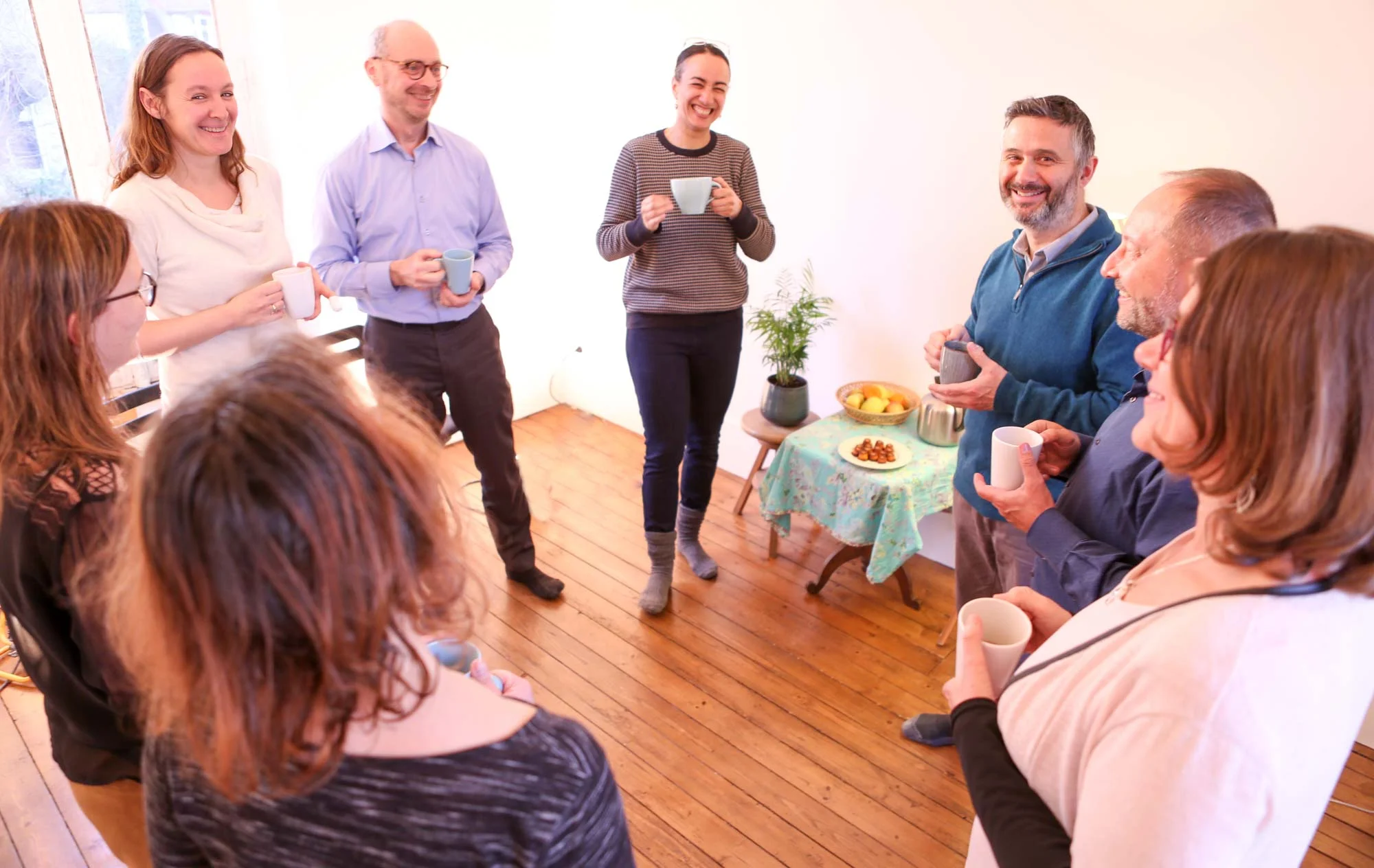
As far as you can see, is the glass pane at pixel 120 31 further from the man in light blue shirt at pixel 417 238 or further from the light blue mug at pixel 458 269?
the light blue mug at pixel 458 269

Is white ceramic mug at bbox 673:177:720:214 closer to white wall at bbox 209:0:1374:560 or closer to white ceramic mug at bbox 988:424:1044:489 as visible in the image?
white wall at bbox 209:0:1374:560

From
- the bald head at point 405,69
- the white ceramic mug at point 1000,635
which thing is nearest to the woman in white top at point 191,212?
the bald head at point 405,69

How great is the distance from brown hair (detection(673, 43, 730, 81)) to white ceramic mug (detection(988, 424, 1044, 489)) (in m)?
1.43

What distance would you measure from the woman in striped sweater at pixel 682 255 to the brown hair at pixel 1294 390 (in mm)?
1785

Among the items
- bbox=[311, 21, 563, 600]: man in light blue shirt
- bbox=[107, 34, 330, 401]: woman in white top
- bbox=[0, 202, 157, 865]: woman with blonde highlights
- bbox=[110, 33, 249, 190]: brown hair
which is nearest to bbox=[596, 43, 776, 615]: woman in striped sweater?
bbox=[311, 21, 563, 600]: man in light blue shirt

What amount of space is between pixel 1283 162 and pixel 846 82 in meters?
1.34

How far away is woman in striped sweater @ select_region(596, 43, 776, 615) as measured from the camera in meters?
2.46

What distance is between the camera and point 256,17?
3027 mm

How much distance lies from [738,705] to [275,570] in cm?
204

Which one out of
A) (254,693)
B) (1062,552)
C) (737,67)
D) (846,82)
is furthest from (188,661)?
(737,67)

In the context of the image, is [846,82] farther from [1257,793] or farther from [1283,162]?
[1257,793]

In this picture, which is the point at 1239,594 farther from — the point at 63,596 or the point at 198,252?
the point at 198,252

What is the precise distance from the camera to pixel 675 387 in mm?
2674

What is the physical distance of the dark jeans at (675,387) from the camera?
8.63ft
